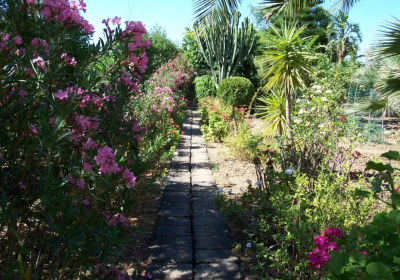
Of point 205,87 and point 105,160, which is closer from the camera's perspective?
point 105,160

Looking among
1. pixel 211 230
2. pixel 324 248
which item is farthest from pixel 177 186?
pixel 324 248

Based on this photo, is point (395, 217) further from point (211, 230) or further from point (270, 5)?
point (270, 5)

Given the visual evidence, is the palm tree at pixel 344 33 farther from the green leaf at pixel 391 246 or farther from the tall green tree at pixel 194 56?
the green leaf at pixel 391 246

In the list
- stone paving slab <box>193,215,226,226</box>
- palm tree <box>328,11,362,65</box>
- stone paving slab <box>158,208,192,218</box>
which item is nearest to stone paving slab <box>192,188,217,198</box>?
stone paving slab <box>158,208,192,218</box>

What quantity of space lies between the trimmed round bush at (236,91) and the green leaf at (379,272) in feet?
29.7

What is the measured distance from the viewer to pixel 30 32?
2.28m

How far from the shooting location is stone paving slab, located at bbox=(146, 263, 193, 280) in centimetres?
270

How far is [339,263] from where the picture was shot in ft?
4.68

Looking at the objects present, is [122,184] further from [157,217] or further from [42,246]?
[157,217]

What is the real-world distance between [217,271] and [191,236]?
0.65 meters

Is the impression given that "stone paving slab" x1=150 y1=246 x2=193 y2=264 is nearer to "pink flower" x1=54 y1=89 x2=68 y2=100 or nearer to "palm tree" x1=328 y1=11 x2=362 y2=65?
"pink flower" x1=54 y1=89 x2=68 y2=100

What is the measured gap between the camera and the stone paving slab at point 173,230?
3443 mm

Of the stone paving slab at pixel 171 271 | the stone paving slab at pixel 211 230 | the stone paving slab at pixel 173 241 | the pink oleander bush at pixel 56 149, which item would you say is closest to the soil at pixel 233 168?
the stone paving slab at pixel 211 230

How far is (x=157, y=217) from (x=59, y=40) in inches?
95.5
